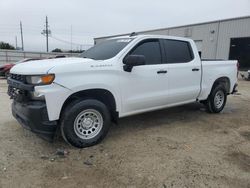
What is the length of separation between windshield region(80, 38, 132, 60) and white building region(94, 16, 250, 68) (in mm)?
20557

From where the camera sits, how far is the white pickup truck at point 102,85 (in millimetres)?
4051

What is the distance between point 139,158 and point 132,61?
5.50 feet

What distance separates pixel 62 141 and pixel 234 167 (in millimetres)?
2886

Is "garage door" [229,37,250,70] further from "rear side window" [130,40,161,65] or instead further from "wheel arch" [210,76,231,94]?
"rear side window" [130,40,161,65]

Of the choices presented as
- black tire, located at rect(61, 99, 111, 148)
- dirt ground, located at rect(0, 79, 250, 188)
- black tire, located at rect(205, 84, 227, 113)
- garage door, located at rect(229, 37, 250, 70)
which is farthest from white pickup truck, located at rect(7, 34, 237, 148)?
garage door, located at rect(229, 37, 250, 70)

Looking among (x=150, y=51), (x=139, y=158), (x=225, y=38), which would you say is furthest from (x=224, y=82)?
(x=225, y=38)

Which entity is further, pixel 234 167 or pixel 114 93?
pixel 114 93

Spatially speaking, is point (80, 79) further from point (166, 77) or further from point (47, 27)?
point (47, 27)

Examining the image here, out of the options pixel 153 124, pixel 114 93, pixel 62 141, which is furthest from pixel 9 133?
pixel 153 124

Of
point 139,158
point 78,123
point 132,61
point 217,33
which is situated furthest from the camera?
point 217,33

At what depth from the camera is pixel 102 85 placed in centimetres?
450

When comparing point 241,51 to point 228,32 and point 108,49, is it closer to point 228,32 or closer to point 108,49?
point 228,32

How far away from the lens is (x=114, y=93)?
472 centimetres

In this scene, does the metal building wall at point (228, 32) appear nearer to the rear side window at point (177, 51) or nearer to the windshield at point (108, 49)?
the rear side window at point (177, 51)
